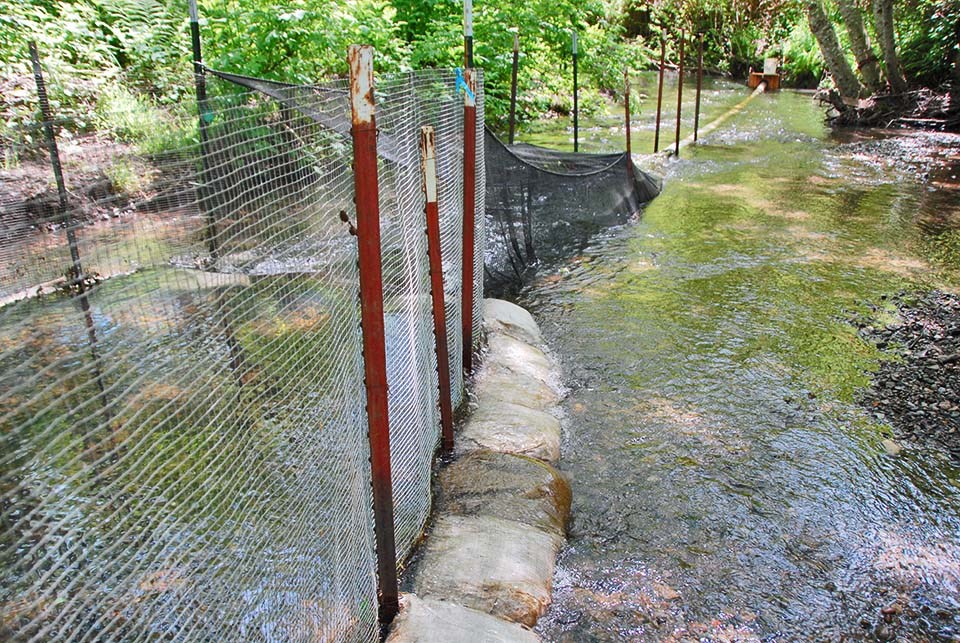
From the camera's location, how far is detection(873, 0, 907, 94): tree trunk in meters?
15.5

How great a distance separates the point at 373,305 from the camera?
8.13 feet

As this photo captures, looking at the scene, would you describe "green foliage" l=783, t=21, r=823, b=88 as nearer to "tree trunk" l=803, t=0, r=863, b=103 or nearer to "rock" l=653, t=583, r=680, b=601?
"tree trunk" l=803, t=0, r=863, b=103

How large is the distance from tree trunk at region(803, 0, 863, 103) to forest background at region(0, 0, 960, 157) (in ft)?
0.13

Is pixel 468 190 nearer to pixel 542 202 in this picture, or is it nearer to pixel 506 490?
pixel 506 490

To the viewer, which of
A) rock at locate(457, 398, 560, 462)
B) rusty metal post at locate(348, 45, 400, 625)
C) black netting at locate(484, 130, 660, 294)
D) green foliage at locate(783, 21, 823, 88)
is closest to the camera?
rusty metal post at locate(348, 45, 400, 625)

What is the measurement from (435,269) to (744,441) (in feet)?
7.95

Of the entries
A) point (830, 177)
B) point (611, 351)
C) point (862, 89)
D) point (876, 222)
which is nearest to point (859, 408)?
point (611, 351)

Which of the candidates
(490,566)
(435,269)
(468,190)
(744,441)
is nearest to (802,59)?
Result: (744,441)

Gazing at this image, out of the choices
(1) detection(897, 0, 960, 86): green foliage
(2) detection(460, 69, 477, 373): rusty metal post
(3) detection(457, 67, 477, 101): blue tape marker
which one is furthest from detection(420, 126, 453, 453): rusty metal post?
(1) detection(897, 0, 960, 86): green foliage

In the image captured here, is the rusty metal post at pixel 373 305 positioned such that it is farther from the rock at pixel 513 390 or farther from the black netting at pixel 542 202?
the black netting at pixel 542 202

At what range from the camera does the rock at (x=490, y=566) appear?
121 inches

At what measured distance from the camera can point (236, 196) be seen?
1.96m

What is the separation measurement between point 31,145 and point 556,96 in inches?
441

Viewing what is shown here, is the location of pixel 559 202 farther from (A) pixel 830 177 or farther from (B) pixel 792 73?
(B) pixel 792 73
